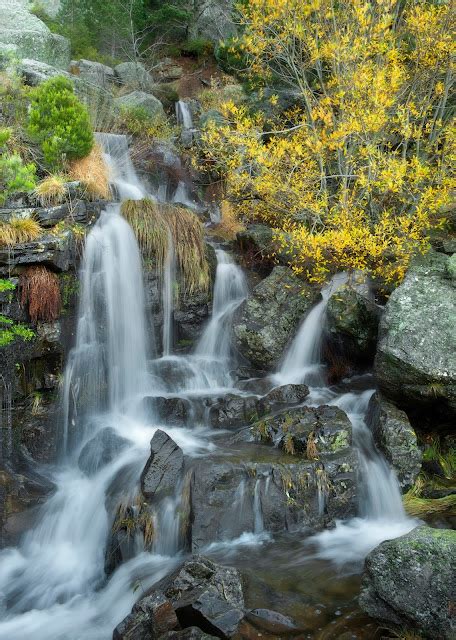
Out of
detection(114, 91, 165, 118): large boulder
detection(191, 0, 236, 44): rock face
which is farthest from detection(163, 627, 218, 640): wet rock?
detection(191, 0, 236, 44): rock face

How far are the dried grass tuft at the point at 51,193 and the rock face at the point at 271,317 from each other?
3.81 m

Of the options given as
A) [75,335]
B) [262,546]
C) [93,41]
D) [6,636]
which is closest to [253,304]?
[75,335]

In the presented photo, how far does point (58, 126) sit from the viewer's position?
32.1 feet

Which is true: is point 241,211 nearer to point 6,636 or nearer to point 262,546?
point 262,546

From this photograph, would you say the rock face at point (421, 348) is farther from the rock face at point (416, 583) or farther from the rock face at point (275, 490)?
the rock face at point (416, 583)

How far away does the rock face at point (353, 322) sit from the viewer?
8492mm

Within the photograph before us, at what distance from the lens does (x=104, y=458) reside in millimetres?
7066

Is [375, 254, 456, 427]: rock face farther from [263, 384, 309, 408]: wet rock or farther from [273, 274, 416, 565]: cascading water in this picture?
[263, 384, 309, 408]: wet rock

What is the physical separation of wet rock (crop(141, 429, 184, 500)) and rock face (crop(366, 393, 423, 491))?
8.91 feet

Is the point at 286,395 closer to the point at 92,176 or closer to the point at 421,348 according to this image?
the point at 421,348

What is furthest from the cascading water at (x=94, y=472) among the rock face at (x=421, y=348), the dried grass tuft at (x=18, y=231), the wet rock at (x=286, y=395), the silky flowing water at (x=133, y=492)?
the rock face at (x=421, y=348)

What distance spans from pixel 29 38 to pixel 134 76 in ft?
14.5

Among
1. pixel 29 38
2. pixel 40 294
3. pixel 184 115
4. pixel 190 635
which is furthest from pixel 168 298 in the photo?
pixel 29 38

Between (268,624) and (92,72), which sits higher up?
(92,72)
